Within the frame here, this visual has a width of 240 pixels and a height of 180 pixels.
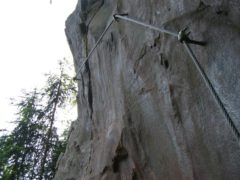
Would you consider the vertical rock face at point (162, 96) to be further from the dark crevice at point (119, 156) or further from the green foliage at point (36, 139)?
the green foliage at point (36, 139)

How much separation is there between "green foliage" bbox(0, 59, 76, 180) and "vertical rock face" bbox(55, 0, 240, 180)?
8598mm

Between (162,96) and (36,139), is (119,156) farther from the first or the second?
(36,139)

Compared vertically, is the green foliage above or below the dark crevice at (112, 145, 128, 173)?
above

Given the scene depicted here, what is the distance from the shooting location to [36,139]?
1548cm

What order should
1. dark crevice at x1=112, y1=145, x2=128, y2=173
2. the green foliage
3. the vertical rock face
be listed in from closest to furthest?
the vertical rock face, dark crevice at x1=112, y1=145, x2=128, y2=173, the green foliage

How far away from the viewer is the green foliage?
14625 millimetres

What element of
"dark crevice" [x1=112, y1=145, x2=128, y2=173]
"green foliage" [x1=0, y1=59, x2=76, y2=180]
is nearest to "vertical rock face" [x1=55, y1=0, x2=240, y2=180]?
"dark crevice" [x1=112, y1=145, x2=128, y2=173]

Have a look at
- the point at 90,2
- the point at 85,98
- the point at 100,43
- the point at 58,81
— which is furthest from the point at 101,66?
the point at 58,81

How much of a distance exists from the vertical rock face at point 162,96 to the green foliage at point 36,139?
8598 mm

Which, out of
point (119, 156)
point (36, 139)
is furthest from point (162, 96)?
point (36, 139)

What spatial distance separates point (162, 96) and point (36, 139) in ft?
43.5

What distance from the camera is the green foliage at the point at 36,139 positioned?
14625 millimetres

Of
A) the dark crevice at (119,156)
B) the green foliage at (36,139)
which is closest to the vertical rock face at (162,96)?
the dark crevice at (119,156)

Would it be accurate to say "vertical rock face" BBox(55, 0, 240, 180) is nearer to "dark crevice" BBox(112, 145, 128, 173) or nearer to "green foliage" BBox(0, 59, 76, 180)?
"dark crevice" BBox(112, 145, 128, 173)
